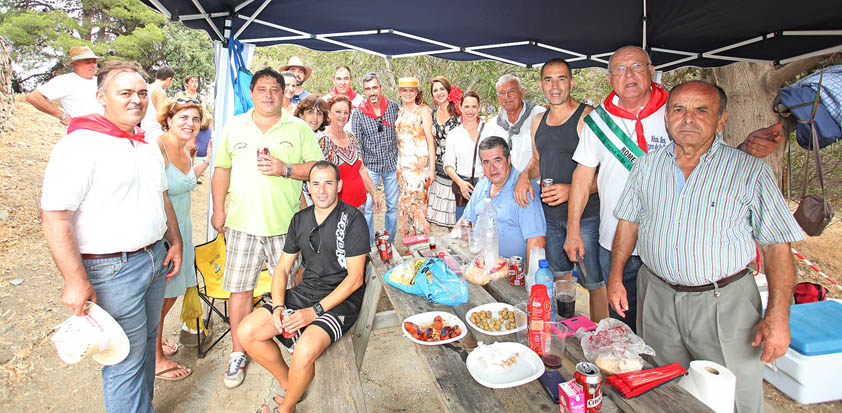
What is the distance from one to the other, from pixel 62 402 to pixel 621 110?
14.0 ft

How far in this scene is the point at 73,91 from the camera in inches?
183

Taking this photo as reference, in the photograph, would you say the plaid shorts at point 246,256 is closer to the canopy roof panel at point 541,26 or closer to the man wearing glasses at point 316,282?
the man wearing glasses at point 316,282

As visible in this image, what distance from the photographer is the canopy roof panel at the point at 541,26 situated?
10.8 ft

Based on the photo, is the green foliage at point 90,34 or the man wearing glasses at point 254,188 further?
the green foliage at point 90,34

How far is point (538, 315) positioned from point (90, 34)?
1918cm

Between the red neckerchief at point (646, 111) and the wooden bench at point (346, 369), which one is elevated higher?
the red neckerchief at point (646, 111)

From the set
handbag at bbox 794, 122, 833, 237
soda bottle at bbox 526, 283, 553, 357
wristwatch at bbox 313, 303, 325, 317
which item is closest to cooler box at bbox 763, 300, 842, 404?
handbag at bbox 794, 122, 833, 237

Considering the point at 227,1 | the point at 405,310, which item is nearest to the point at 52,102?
the point at 227,1

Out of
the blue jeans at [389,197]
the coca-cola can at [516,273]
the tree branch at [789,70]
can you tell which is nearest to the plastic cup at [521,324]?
the coca-cola can at [516,273]

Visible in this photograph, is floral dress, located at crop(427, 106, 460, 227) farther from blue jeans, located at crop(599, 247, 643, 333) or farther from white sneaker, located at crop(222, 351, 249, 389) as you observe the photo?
white sneaker, located at crop(222, 351, 249, 389)

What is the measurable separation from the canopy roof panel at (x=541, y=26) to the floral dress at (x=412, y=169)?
92 centimetres

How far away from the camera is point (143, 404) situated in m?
2.19

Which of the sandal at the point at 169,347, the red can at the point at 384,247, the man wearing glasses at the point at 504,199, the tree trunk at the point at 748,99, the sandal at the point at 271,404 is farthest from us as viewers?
the tree trunk at the point at 748,99

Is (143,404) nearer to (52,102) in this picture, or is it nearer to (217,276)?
(217,276)
